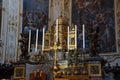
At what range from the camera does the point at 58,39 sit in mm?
13477

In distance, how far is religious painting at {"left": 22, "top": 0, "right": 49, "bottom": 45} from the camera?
1820 cm

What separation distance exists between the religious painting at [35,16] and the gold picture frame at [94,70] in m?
8.80

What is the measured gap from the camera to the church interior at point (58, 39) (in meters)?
9.95

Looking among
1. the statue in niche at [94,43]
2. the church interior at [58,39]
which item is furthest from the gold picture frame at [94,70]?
the statue in niche at [94,43]

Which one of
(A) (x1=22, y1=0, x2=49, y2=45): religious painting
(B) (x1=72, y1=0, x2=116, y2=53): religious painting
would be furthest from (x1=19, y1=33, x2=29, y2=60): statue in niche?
(B) (x1=72, y1=0, x2=116, y2=53): religious painting

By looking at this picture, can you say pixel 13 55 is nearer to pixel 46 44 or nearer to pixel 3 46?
pixel 3 46

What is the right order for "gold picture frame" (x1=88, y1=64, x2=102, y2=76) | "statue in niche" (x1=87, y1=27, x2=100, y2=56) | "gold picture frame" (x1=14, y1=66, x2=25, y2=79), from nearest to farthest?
"gold picture frame" (x1=88, y1=64, x2=102, y2=76)
"statue in niche" (x1=87, y1=27, x2=100, y2=56)
"gold picture frame" (x1=14, y1=66, x2=25, y2=79)

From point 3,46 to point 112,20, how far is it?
8091 millimetres

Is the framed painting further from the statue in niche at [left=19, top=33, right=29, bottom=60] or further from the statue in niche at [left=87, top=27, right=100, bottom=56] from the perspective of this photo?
the statue in niche at [left=87, top=27, right=100, bottom=56]

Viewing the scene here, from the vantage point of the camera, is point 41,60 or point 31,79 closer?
point 31,79

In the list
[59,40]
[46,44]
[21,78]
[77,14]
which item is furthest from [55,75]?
[77,14]

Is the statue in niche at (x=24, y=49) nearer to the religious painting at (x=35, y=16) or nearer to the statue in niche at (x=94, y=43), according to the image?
the statue in niche at (x=94, y=43)

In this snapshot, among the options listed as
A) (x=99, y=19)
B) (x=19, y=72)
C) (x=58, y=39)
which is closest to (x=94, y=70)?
(x=19, y=72)

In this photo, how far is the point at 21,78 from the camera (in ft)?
34.4
